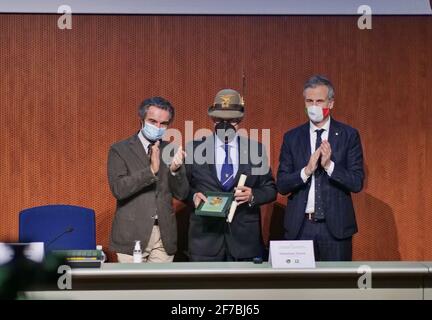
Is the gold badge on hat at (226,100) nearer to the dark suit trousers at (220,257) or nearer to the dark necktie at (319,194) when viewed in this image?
the dark necktie at (319,194)

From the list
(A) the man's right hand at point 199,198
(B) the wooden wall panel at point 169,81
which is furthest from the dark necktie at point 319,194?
(B) the wooden wall panel at point 169,81

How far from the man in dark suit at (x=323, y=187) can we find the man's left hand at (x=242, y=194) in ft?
0.75

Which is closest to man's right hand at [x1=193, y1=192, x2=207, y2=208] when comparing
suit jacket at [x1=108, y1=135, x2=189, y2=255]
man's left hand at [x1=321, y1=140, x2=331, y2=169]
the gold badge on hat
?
suit jacket at [x1=108, y1=135, x2=189, y2=255]

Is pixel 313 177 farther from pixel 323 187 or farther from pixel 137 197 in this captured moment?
pixel 137 197

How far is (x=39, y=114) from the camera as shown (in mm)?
4844

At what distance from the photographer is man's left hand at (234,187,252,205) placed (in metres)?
3.60

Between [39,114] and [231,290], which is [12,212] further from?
[231,290]

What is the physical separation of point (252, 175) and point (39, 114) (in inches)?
71.9

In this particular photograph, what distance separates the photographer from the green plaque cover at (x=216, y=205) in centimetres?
343

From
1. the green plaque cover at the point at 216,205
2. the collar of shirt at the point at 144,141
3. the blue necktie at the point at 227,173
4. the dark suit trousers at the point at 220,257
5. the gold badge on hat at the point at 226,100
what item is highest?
the gold badge on hat at the point at 226,100

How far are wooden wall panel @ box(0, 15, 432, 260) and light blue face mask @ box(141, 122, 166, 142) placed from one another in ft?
3.21

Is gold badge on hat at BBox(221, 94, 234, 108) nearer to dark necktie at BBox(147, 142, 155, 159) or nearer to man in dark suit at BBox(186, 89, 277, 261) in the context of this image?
man in dark suit at BBox(186, 89, 277, 261)

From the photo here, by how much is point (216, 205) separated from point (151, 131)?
657mm
